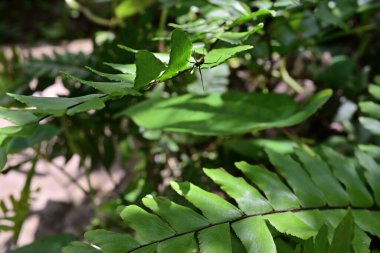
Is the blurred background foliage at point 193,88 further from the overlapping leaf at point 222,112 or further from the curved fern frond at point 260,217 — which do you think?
the curved fern frond at point 260,217

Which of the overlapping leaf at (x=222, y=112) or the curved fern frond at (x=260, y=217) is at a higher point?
the overlapping leaf at (x=222, y=112)

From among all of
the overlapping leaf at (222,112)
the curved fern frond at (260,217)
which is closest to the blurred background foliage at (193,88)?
the overlapping leaf at (222,112)

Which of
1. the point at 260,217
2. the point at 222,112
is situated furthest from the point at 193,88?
the point at 260,217

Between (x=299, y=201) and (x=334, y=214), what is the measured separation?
66 mm

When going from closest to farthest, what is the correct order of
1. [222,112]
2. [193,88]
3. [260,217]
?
[260,217]
[222,112]
[193,88]

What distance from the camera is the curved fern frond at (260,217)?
642 mm

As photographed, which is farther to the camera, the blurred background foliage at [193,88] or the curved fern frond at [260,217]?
the blurred background foliage at [193,88]

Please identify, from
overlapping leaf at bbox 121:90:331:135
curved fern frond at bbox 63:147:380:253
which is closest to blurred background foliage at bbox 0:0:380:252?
overlapping leaf at bbox 121:90:331:135

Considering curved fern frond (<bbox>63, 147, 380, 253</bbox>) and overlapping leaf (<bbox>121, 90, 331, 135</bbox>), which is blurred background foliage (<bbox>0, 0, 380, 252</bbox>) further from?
curved fern frond (<bbox>63, 147, 380, 253</bbox>)

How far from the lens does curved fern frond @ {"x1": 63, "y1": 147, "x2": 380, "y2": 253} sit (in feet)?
2.11

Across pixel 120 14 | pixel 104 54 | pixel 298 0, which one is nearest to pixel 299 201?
pixel 298 0

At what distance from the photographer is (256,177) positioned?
0.79m

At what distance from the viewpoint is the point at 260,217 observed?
2.31 ft

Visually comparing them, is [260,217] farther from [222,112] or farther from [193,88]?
[193,88]
